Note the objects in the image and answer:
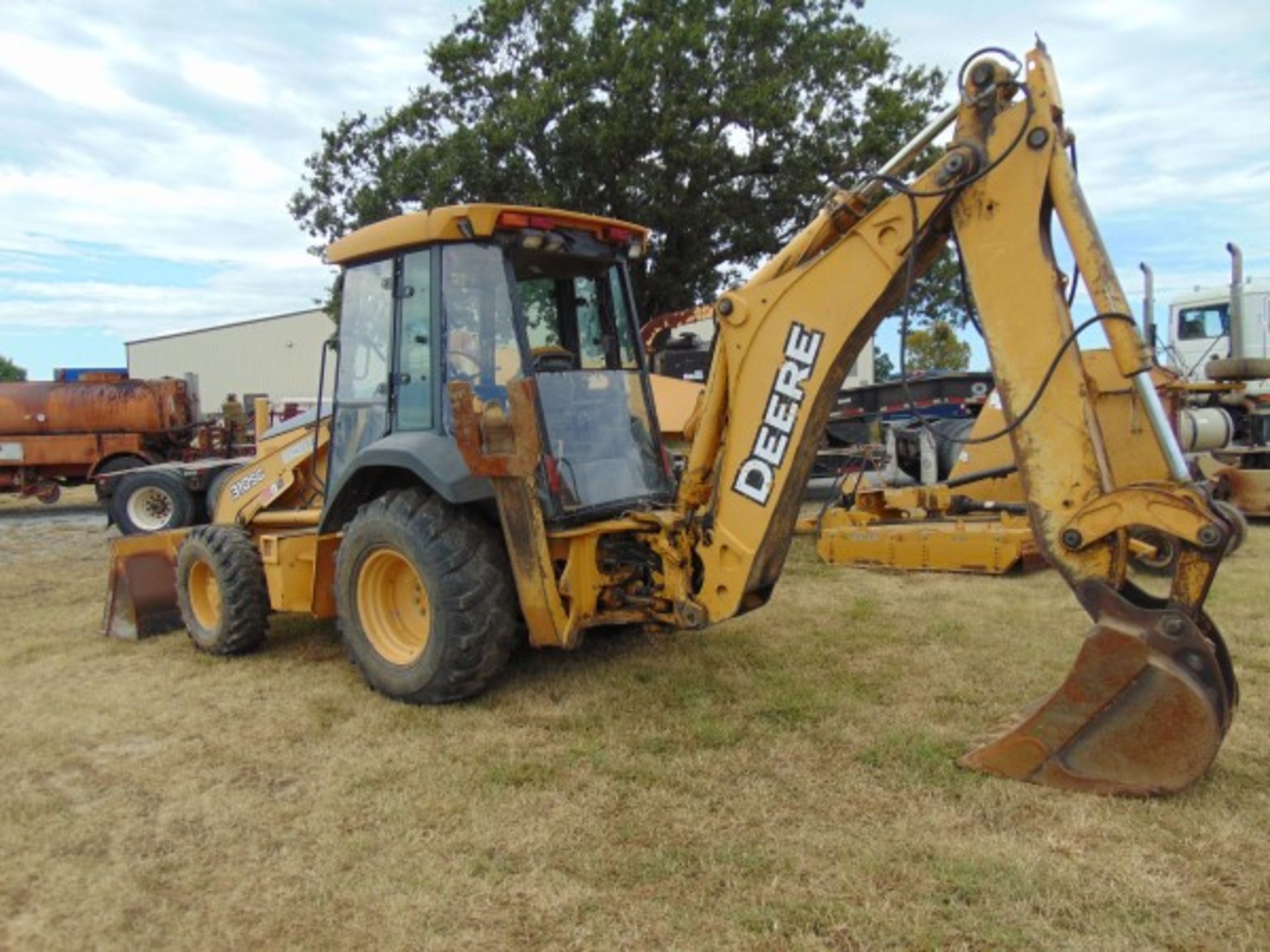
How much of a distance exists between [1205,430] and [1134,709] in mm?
7554

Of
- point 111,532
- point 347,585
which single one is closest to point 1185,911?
point 347,585

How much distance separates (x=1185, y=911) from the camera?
9.30 ft

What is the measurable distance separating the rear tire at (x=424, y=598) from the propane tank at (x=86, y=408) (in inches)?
501

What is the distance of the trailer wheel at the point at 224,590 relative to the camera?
5906 mm

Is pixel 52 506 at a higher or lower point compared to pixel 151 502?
lower

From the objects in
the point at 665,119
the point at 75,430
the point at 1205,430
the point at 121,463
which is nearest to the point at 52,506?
the point at 75,430

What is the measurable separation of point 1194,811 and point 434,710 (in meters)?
3.15

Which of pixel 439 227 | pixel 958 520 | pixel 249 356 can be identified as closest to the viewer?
pixel 439 227

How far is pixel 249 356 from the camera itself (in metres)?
48.6

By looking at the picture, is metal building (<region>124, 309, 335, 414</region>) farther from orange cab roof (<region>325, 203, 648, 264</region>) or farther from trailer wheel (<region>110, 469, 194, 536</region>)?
orange cab roof (<region>325, 203, 648, 264</region>)

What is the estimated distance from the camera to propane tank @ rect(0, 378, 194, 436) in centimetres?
1580

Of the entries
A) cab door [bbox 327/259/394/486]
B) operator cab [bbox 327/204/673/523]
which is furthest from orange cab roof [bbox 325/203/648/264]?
cab door [bbox 327/259/394/486]

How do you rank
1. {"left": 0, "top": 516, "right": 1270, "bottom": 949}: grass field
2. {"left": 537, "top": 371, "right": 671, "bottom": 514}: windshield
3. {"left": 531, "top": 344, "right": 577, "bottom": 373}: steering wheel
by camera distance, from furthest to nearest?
{"left": 531, "top": 344, "right": 577, "bottom": 373}: steering wheel → {"left": 537, "top": 371, "right": 671, "bottom": 514}: windshield → {"left": 0, "top": 516, "right": 1270, "bottom": 949}: grass field

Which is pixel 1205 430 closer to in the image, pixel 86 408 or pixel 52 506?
pixel 86 408
